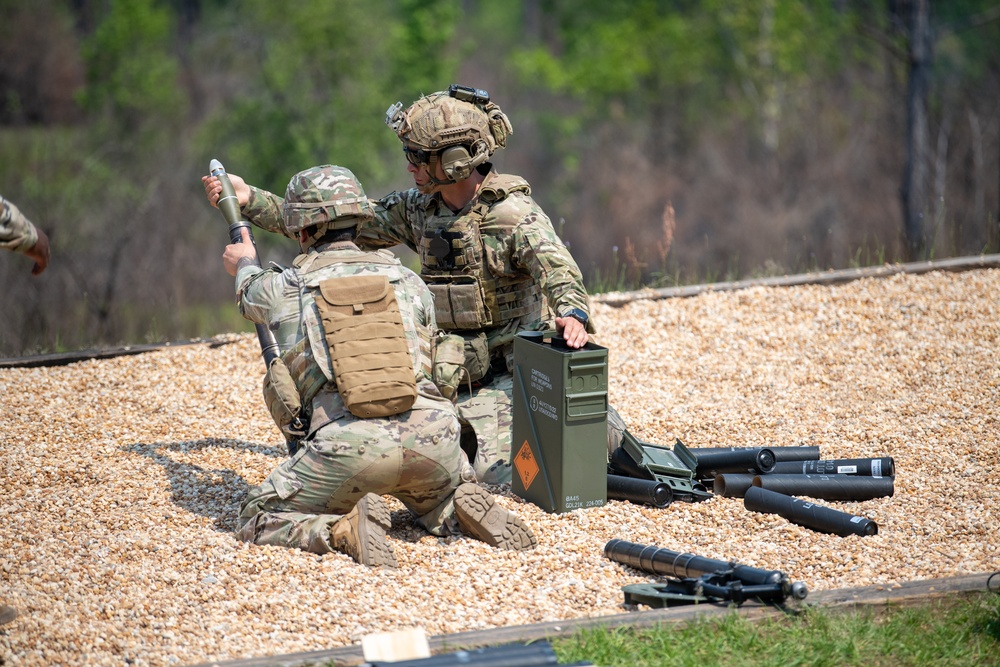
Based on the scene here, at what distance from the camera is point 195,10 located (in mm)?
39875

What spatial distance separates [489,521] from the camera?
478cm

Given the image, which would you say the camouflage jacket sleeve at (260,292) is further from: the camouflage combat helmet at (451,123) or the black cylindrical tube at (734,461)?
the black cylindrical tube at (734,461)

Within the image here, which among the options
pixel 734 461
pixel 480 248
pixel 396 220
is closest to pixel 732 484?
pixel 734 461

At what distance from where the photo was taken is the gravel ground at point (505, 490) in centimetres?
418

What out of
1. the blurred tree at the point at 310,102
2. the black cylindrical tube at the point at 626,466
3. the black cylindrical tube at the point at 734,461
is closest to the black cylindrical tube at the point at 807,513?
the black cylindrical tube at the point at 734,461

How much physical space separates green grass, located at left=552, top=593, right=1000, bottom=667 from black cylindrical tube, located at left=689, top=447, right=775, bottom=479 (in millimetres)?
1530

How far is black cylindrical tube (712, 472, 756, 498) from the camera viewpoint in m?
5.45

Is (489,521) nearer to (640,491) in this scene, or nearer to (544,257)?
(640,491)

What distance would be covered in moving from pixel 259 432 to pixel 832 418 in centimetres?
341

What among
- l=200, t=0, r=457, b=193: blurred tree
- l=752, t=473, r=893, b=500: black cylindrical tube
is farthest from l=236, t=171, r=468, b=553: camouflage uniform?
l=200, t=0, r=457, b=193: blurred tree

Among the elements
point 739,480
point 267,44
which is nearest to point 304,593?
point 739,480

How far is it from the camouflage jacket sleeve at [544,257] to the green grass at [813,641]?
182 cm

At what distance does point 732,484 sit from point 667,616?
1.58m

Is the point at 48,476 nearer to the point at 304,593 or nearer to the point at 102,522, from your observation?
the point at 102,522
